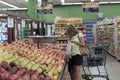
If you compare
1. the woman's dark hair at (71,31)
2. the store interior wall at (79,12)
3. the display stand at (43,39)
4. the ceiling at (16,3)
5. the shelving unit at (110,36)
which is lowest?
the shelving unit at (110,36)

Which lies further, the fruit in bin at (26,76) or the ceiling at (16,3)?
the ceiling at (16,3)

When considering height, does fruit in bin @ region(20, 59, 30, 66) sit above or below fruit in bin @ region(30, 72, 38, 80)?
above

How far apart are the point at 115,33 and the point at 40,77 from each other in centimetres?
1298

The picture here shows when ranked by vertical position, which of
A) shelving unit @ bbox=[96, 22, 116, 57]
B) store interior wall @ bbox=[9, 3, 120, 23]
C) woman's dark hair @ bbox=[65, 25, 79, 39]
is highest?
store interior wall @ bbox=[9, 3, 120, 23]

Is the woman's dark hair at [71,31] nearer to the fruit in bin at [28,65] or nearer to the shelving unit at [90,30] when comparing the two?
the fruit in bin at [28,65]

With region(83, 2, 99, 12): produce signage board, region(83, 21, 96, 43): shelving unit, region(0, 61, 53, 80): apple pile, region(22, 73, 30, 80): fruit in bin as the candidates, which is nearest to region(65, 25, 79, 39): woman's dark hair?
region(0, 61, 53, 80): apple pile

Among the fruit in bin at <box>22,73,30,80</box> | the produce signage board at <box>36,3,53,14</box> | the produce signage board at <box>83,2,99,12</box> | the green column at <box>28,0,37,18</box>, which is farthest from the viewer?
the produce signage board at <box>83,2,99,12</box>

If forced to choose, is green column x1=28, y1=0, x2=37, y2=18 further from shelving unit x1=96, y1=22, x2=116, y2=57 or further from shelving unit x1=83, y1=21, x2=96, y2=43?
shelving unit x1=83, y1=21, x2=96, y2=43

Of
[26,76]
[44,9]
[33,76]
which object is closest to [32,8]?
[44,9]

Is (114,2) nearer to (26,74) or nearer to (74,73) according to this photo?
(74,73)

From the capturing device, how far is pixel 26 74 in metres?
2.95

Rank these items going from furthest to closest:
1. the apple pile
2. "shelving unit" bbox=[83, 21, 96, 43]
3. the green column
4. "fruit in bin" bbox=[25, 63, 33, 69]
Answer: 1. "shelving unit" bbox=[83, 21, 96, 43]
2. the green column
3. "fruit in bin" bbox=[25, 63, 33, 69]
4. the apple pile

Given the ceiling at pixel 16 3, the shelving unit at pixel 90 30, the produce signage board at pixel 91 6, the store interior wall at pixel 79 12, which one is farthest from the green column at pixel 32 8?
the shelving unit at pixel 90 30

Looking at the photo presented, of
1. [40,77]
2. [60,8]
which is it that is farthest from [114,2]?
[40,77]
